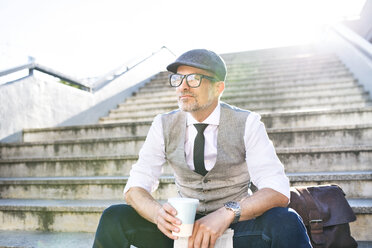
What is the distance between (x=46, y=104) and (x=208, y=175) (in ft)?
9.70

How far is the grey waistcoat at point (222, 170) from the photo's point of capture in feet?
4.71

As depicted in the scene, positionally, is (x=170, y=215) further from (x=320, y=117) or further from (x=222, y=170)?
(x=320, y=117)

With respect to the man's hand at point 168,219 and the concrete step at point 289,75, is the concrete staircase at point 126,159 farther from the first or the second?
the man's hand at point 168,219

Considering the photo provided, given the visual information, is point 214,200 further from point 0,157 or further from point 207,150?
point 0,157

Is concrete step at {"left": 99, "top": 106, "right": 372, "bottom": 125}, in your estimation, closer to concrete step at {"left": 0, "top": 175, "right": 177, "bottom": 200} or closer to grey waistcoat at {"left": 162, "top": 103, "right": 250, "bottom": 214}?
concrete step at {"left": 0, "top": 175, "right": 177, "bottom": 200}

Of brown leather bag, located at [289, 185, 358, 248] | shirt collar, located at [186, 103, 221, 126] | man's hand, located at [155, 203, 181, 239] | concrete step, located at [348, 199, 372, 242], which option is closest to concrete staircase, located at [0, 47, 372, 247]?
concrete step, located at [348, 199, 372, 242]

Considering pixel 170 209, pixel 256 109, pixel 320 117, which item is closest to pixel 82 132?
pixel 256 109

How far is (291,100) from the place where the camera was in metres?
3.87

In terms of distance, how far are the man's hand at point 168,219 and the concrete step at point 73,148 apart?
74.0 inches

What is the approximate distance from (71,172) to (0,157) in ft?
3.15

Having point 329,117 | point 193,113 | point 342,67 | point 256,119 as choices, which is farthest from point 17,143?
point 342,67

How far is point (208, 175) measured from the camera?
56.1 inches

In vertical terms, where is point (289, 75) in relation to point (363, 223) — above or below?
above

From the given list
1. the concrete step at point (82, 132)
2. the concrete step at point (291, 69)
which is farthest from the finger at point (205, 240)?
the concrete step at point (291, 69)
